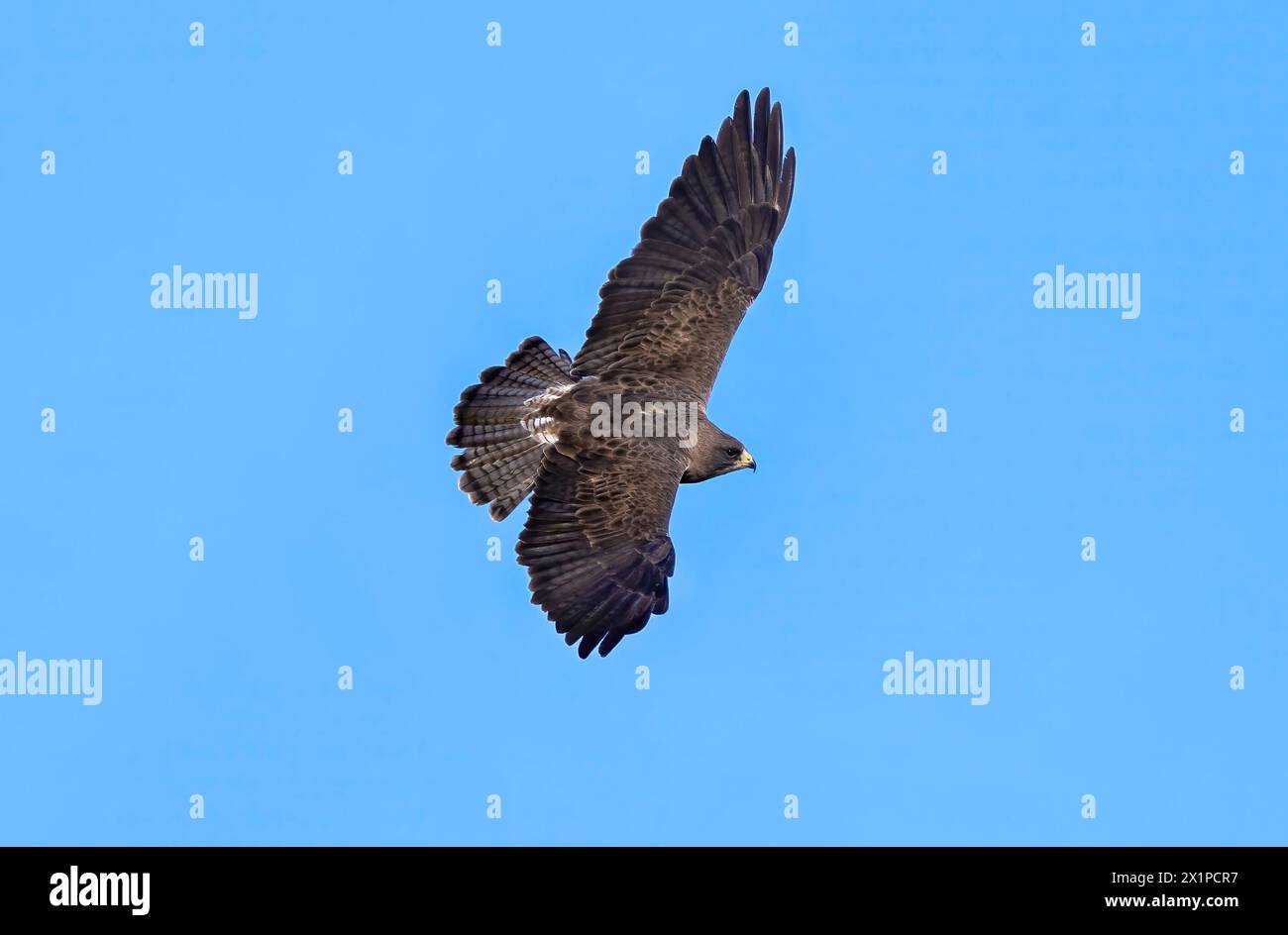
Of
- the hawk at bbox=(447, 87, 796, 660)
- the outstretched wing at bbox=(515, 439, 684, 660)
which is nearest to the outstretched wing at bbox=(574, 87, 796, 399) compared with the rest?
the hawk at bbox=(447, 87, 796, 660)

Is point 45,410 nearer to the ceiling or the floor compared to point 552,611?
nearer to the ceiling

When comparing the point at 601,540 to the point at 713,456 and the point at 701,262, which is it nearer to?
the point at 713,456

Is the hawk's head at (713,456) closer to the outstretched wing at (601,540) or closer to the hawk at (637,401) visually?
the hawk at (637,401)

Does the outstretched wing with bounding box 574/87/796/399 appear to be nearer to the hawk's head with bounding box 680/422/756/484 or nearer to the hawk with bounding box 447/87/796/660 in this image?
the hawk with bounding box 447/87/796/660

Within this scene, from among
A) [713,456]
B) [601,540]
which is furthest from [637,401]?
[601,540]

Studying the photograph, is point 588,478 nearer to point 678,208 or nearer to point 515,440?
point 515,440

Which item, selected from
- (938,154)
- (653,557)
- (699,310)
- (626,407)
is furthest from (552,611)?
(938,154)
